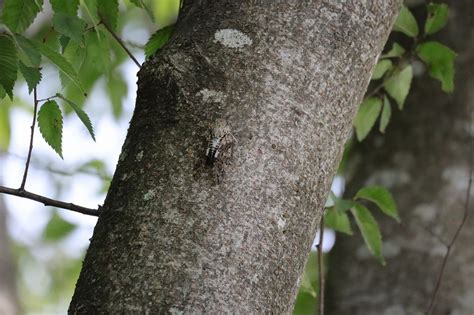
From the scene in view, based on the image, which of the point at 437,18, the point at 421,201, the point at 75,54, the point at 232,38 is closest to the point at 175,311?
the point at 232,38

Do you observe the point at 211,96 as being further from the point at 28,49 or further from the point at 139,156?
the point at 28,49

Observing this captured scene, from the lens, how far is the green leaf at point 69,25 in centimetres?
130

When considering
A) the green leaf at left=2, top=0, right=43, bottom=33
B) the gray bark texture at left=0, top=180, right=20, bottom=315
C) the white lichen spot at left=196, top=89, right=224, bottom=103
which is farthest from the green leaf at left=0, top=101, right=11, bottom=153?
the white lichen spot at left=196, top=89, right=224, bottom=103

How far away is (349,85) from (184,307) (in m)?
0.46

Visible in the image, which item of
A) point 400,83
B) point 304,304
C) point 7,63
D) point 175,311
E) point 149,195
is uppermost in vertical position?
point 400,83

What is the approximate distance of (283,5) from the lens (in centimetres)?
123

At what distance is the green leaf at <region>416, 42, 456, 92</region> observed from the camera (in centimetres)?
204

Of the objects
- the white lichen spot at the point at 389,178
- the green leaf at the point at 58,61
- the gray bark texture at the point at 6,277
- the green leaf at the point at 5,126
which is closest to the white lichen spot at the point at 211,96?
the green leaf at the point at 58,61

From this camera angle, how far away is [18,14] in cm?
127

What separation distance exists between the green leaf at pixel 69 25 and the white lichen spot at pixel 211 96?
0.93 ft

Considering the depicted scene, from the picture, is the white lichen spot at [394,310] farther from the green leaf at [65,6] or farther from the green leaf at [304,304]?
the green leaf at [65,6]

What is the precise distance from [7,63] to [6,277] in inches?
82.3

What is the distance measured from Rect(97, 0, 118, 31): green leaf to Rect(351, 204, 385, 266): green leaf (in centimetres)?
77

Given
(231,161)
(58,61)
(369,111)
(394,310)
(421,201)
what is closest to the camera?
(231,161)
